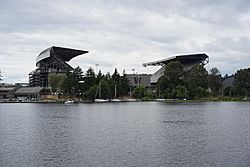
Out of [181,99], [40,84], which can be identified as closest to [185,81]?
[181,99]

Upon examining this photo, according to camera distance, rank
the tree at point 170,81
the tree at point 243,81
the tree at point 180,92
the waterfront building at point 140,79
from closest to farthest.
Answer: the tree at point 180,92 → the tree at point 243,81 → the tree at point 170,81 → the waterfront building at point 140,79

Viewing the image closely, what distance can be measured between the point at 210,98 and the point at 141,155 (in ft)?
310

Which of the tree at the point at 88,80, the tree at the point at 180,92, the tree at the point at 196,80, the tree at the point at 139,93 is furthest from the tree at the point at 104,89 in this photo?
the tree at the point at 196,80

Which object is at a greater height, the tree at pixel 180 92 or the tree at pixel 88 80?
the tree at pixel 88 80

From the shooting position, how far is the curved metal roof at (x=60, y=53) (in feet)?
484

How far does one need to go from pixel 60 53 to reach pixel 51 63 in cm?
560

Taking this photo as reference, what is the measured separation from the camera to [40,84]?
504 ft

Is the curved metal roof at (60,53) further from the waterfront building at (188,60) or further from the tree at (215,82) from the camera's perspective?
the tree at (215,82)

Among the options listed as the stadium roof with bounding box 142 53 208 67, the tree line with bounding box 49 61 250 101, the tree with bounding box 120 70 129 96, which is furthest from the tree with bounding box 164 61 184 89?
the stadium roof with bounding box 142 53 208 67

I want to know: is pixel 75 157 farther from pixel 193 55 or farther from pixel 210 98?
pixel 193 55

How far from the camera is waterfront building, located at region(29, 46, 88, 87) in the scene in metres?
148

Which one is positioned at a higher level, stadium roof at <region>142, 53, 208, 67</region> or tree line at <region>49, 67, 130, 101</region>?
stadium roof at <region>142, 53, 208, 67</region>

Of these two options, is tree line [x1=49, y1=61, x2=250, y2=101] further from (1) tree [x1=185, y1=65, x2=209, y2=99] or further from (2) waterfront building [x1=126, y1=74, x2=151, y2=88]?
(2) waterfront building [x1=126, y1=74, x2=151, y2=88]

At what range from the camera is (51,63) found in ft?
499
